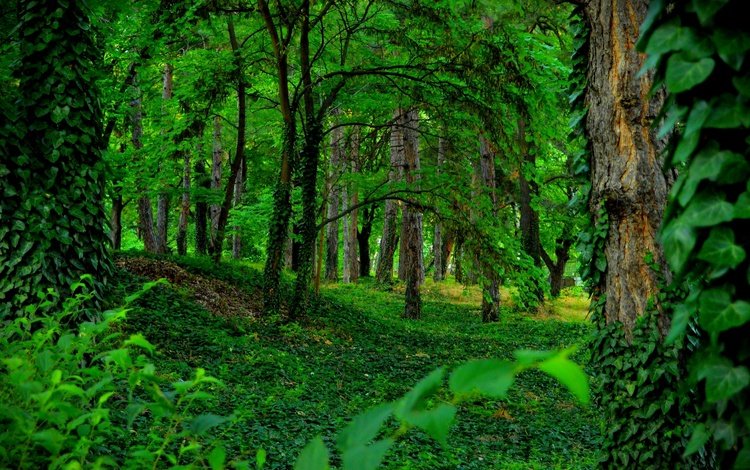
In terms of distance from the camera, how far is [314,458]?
115cm

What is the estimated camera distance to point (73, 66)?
5.67m

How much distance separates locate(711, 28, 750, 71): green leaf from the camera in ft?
5.01

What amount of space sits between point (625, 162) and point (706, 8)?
10.5 feet

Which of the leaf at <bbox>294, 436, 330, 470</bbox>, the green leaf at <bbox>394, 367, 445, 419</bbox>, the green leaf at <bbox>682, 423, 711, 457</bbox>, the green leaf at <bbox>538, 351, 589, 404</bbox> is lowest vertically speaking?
the green leaf at <bbox>682, 423, 711, 457</bbox>

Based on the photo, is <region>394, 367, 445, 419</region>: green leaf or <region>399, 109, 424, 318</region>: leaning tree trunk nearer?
<region>394, 367, 445, 419</region>: green leaf

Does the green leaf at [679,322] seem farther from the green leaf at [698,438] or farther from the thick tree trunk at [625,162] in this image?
the thick tree trunk at [625,162]

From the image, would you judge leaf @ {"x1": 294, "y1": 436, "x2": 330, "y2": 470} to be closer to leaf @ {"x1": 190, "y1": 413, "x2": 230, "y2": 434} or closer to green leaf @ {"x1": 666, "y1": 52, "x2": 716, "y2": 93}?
leaf @ {"x1": 190, "y1": 413, "x2": 230, "y2": 434}

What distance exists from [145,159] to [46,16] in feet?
23.9

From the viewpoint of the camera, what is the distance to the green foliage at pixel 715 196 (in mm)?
1530

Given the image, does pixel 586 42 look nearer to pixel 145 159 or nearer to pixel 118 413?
pixel 118 413

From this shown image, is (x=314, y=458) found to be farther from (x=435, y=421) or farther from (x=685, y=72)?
(x=685, y=72)

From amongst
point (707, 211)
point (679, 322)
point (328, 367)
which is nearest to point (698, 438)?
point (679, 322)

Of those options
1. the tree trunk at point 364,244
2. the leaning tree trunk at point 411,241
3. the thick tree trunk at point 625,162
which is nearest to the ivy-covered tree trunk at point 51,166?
the thick tree trunk at point 625,162

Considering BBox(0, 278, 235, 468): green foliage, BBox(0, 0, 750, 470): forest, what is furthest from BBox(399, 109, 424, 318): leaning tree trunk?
BBox(0, 278, 235, 468): green foliage
